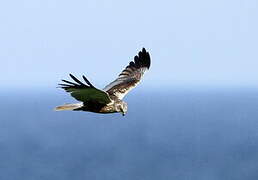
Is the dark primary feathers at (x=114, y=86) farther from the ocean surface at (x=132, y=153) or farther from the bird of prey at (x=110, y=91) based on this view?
the ocean surface at (x=132, y=153)

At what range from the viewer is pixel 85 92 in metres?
15.5

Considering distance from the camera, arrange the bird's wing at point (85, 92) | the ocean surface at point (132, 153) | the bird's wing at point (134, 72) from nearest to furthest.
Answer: the bird's wing at point (85, 92), the bird's wing at point (134, 72), the ocean surface at point (132, 153)

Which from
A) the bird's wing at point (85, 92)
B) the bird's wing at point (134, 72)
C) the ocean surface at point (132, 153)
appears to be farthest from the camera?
the ocean surface at point (132, 153)

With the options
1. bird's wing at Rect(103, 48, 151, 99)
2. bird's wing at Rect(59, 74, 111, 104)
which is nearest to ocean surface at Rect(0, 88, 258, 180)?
bird's wing at Rect(103, 48, 151, 99)

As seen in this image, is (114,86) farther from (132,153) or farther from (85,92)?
(132,153)

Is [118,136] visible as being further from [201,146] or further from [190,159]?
[190,159]

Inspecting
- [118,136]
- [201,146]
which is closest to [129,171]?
[201,146]

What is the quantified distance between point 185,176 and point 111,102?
259 feet

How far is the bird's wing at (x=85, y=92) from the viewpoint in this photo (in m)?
14.9

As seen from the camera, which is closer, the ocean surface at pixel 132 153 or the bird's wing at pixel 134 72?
the bird's wing at pixel 134 72

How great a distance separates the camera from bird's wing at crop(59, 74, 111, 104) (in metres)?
14.9

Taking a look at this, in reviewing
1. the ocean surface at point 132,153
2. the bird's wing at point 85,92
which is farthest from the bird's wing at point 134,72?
the ocean surface at point 132,153

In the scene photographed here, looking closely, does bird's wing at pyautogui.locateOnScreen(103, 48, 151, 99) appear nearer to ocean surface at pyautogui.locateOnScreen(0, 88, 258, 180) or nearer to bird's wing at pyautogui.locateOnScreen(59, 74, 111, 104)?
bird's wing at pyautogui.locateOnScreen(59, 74, 111, 104)

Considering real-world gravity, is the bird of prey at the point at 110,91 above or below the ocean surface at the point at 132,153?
above
